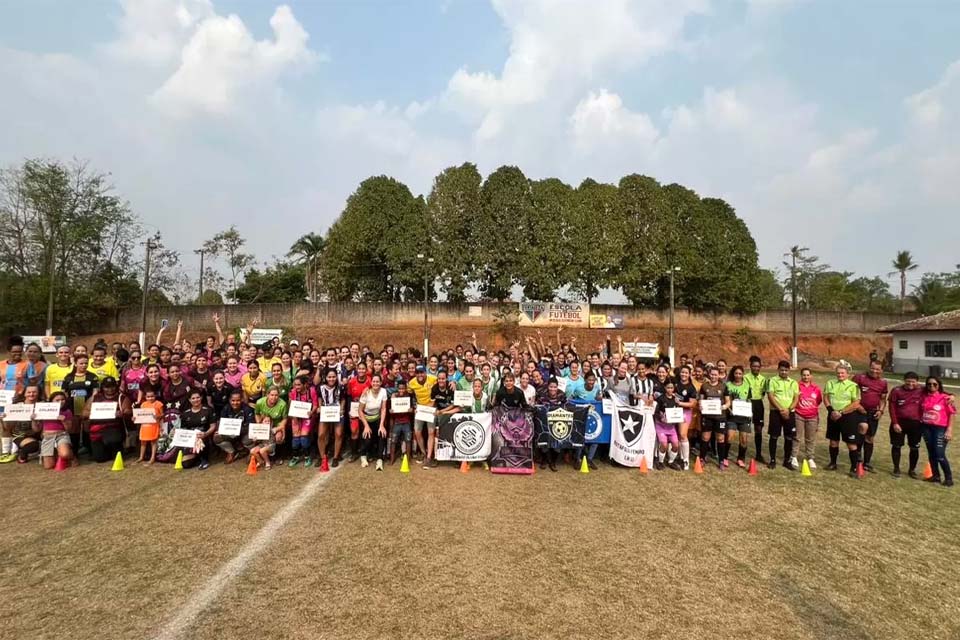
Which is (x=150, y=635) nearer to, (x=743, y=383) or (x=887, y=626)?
(x=887, y=626)

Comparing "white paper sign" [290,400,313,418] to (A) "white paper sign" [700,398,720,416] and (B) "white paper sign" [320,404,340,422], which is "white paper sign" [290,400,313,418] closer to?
(B) "white paper sign" [320,404,340,422]

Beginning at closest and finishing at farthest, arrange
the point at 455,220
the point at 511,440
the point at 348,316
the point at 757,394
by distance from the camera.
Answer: the point at 511,440 < the point at 757,394 < the point at 455,220 < the point at 348,316

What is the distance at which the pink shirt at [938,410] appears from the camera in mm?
7352

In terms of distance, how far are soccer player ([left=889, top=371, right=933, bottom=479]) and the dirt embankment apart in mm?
26323

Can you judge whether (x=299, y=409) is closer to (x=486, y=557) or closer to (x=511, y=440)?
(x=511, y=440)

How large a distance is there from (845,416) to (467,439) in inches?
259

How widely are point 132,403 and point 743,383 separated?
36.6ft

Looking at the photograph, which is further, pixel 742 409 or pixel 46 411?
pixel 742 409

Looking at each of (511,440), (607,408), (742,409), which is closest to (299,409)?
(511,440)

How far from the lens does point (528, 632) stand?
345 cm

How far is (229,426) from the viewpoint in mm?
7875

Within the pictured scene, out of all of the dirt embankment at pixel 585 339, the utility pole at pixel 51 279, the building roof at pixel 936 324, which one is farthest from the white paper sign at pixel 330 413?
the utility pole at pixel 51 279

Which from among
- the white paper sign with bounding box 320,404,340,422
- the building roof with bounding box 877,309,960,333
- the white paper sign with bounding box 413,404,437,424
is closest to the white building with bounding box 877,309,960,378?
the building roof with bounding box 877,309,960,333

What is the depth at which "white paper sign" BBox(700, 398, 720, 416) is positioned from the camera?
26.6 ft
